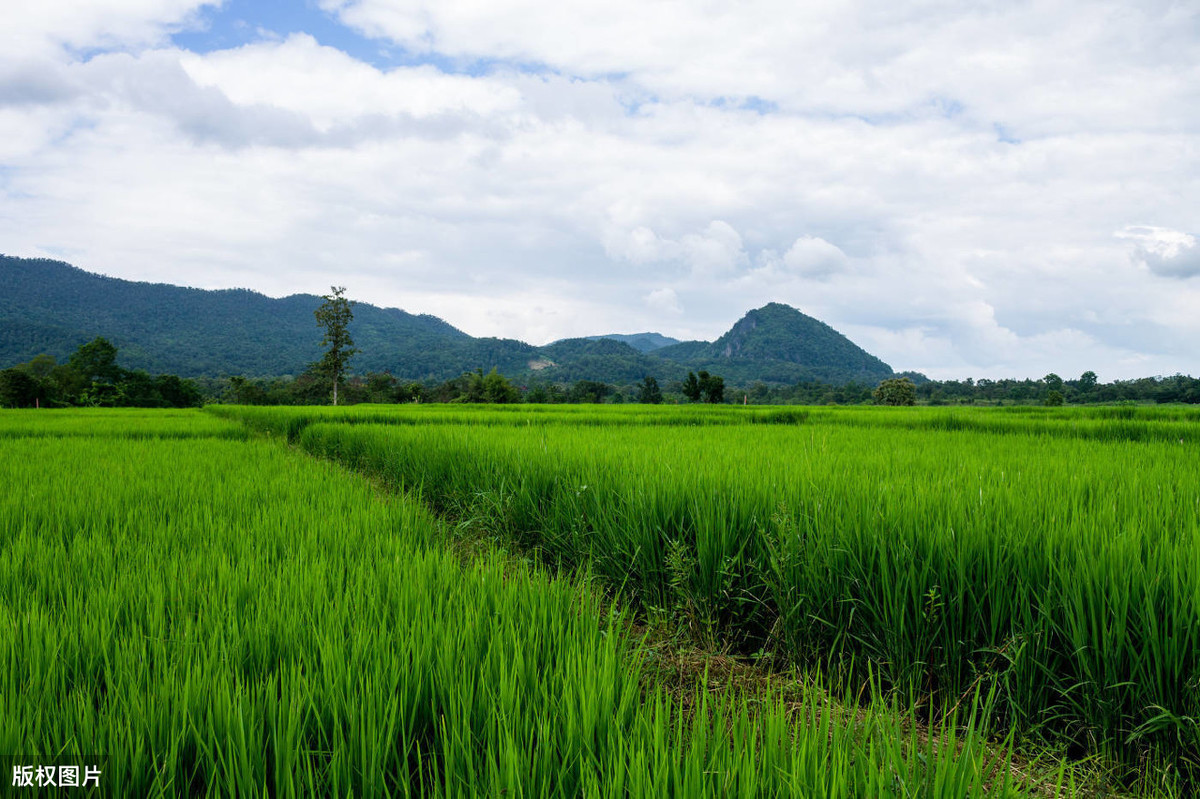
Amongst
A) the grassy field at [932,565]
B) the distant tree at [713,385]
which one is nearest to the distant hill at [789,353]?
the distant tree at [713,385]

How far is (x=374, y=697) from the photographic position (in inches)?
45.9

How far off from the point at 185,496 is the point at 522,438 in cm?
303

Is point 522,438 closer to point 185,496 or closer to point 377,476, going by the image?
point 377,476

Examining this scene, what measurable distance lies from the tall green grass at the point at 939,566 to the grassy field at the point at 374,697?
0.24 meters

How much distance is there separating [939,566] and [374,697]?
1929 millimetres

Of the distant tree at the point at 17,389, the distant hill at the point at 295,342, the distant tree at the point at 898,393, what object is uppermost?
the distant hill at the point at 295,342

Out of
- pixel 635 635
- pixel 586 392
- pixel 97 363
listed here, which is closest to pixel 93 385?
pixel 97 363

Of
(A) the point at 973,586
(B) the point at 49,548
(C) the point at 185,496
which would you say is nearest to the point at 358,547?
(B) the point at 49,548

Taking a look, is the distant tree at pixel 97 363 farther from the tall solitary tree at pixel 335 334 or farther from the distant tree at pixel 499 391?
the distant tree at pixel 499 391

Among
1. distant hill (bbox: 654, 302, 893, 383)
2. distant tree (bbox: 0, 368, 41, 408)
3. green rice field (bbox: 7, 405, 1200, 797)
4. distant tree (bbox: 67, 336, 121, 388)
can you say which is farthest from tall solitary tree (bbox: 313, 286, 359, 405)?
distant hill (bbox: 654, 302, 893, 383)

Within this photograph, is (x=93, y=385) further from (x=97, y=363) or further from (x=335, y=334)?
(x=335, y=334)

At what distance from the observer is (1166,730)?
1570mm

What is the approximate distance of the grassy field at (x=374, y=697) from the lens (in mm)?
966

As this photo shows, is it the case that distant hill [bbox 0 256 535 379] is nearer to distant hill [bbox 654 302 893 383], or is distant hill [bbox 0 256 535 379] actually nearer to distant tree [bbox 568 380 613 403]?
distant tree [bbox 568 380 613 403]
